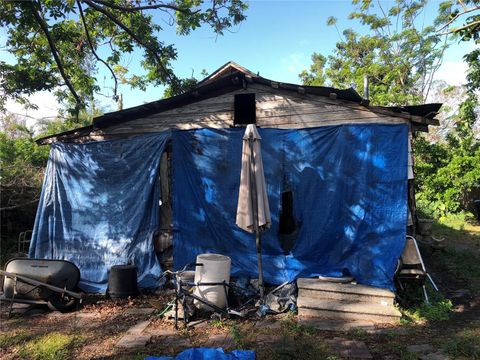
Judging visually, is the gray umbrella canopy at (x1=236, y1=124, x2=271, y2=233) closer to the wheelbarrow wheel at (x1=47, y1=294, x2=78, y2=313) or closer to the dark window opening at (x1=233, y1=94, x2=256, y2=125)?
the dark window opening at (x1=233, y1=94, x2=256, y2=125)

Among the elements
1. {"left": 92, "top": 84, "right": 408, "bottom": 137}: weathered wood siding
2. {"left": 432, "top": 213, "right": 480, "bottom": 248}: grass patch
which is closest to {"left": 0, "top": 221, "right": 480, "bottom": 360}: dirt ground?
{"left": 92, "top": 84, "right": 408, "bottom": 137}: weathered wood siding

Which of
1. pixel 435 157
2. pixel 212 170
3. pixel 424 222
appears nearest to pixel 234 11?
pixel 212 170

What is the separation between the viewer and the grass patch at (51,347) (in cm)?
443

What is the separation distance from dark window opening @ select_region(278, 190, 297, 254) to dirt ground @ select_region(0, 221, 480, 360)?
148cm

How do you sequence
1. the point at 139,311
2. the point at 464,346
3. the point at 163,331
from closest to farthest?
the point at 464,346 → the point at 163,331 → the point at 139,311

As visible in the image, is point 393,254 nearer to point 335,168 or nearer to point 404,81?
point 335,168

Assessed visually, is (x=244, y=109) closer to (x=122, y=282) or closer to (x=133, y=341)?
(x=122, y=282)

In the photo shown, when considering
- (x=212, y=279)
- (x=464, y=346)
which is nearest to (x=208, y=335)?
(x=212, y=279)

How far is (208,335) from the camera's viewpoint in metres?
4.90

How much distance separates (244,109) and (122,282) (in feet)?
13.6

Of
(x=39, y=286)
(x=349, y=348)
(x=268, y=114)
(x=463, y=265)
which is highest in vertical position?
(x=268, y=114)

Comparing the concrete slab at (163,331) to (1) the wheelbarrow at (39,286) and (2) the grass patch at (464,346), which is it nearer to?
(1) the wheelbarrow at (39,286)

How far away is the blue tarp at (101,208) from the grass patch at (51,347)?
7.05 feet

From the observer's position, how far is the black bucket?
657 cm
